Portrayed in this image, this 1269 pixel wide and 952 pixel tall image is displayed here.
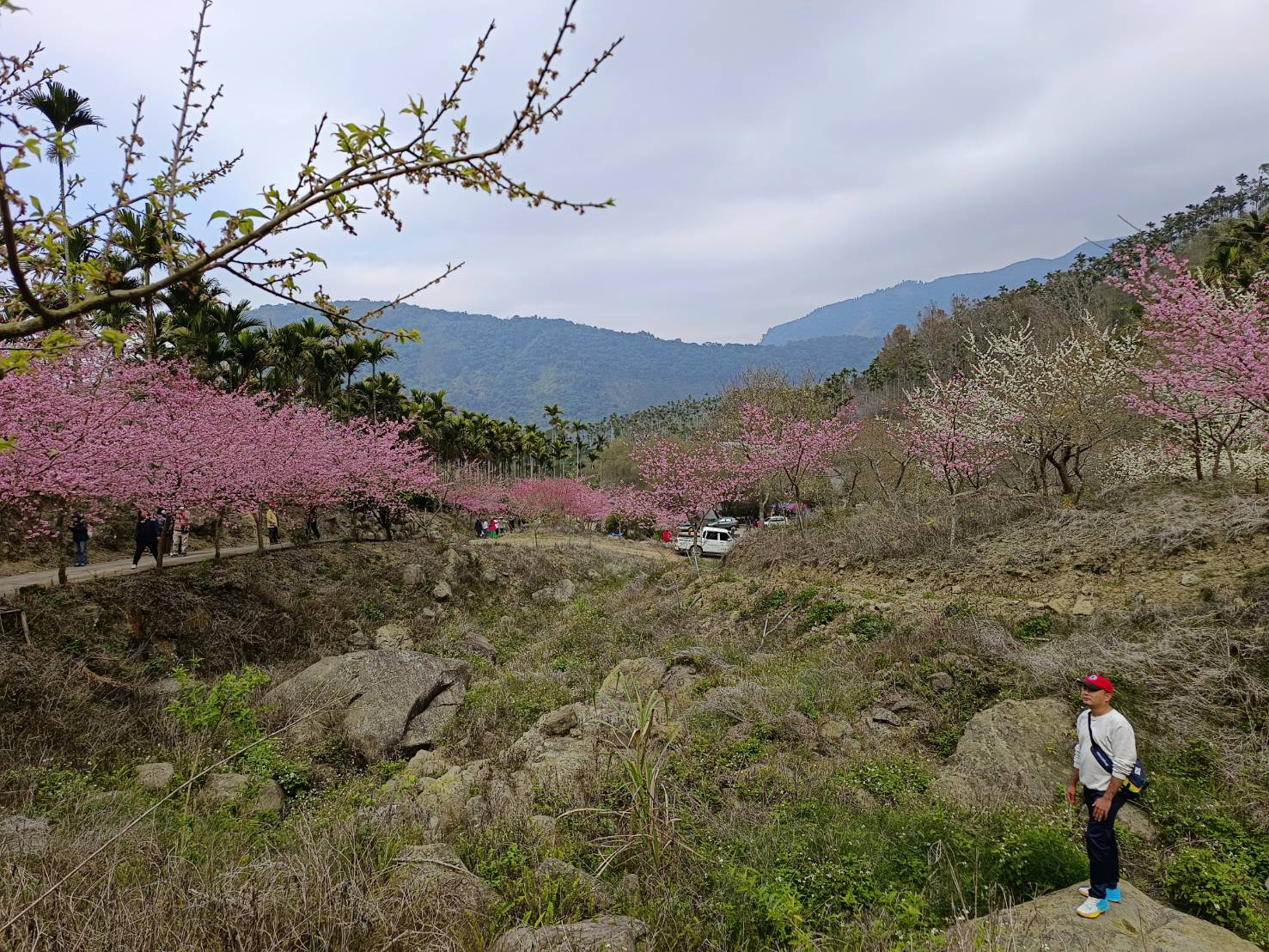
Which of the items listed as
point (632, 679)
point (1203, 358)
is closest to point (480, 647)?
point (632, 679)

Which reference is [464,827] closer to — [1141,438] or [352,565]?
[352,565]

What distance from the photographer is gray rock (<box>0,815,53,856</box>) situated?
158 inches

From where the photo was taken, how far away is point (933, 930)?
10.9 ft

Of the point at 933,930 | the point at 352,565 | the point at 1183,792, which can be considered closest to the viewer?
the point at 933,930

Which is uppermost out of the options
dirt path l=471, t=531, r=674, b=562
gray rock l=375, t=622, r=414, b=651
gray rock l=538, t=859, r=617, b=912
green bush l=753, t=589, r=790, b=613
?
gray rock l=538, t=859, r=617, b=912

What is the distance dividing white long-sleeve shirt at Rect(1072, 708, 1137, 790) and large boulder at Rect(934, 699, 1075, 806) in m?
1.18

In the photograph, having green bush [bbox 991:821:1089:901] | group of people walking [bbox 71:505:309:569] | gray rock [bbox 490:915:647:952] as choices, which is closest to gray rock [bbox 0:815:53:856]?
gray rock [bbox 490:915:647:952]

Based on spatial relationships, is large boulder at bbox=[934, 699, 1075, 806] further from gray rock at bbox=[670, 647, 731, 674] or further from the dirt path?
the dirt path

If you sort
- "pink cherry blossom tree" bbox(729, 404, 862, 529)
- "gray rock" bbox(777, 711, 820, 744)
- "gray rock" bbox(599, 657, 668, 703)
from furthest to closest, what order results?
1. "pink cherry blossom tree" bbox(729, 404, 862, 529)
2. "gray rock" bbox(599, 657, 668, 703)
3. "gray rock" bbox(777, 711, 820, 744)

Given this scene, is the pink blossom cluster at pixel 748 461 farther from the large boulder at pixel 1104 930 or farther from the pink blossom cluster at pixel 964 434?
the large boulder at pixel 1104 930

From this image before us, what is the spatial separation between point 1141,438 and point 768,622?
13.9 m

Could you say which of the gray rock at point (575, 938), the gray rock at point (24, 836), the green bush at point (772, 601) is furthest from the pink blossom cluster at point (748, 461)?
the gray rock at point (24, 836)

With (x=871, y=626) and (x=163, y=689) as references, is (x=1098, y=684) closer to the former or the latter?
(x=871, y=626)

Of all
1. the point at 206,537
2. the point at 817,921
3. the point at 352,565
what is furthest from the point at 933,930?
the point at 206,537
